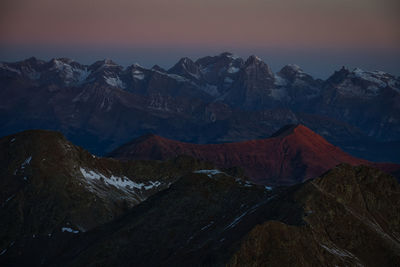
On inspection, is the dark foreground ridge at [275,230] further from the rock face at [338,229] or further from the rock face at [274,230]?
the rock face at [338,229]

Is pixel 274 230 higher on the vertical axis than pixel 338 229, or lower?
higher

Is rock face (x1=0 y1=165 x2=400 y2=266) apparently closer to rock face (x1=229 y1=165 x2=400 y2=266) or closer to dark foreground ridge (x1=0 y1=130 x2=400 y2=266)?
dark foreground ridge (x1=0 y1=130 x2=400 y2=266)

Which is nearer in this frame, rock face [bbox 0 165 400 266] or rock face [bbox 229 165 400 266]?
rock face [bbox 229 165 400 266]

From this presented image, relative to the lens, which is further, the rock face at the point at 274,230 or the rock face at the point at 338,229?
the rock face at the point at 274,230

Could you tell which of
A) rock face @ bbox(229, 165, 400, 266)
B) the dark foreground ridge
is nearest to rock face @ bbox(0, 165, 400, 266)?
the dark foreground ridge

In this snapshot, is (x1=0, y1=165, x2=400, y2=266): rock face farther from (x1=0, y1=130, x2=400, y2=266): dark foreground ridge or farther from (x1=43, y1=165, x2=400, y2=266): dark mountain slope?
(x1=43, y1=165, x2=400, y2=266): dark mountain slope

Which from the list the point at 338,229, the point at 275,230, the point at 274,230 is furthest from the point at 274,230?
the point at 338,229

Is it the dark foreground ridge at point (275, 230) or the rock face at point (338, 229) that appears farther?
the dark foreground ridge at point (275, 230)

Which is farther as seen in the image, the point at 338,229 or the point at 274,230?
the point at 338,229

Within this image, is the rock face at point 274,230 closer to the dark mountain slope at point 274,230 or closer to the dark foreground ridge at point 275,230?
the dark foreground ridge at point 275,230

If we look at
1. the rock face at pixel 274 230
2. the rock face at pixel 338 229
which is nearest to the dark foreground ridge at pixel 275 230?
the rock face at pixel 274 230

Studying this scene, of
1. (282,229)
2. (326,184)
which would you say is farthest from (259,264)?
(326,184)

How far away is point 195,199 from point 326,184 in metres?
47.9

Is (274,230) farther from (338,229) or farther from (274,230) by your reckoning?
(338,229)
